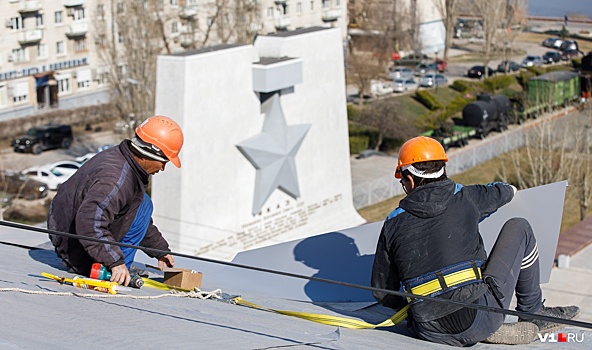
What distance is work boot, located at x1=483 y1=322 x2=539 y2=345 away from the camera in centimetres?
408

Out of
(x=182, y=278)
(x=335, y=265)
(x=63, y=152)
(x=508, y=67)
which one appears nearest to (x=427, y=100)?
(x=508, y=67)

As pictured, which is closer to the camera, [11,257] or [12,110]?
[11,257]

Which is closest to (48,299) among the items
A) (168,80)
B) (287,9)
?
(168,80)

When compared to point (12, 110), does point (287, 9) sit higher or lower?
higher

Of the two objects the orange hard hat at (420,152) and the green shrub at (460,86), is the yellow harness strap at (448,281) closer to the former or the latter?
the orange hard hat at (420,152)

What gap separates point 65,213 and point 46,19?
1216 inches

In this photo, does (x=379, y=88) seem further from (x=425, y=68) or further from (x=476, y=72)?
(x=476, y=72)

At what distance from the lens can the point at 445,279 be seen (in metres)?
3.94

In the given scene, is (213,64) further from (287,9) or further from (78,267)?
(287,9)

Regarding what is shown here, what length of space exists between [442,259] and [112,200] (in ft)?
5.59

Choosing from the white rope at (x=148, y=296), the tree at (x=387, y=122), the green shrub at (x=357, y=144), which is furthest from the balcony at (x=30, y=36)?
the white rope at (x=148, y=296)

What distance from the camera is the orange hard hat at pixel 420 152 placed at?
13.5 ft

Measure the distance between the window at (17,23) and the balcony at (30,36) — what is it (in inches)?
12.1

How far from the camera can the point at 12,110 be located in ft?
105
